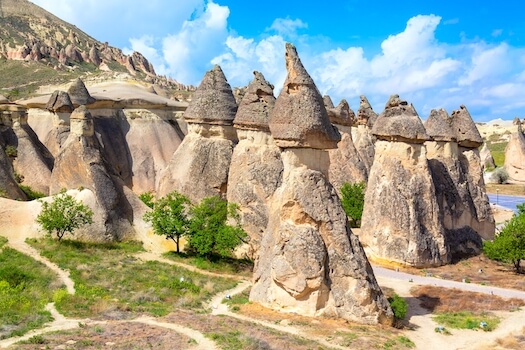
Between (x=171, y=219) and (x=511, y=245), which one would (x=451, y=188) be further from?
(x=171, y=219)

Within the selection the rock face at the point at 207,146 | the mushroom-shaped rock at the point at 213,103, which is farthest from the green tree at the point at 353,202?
the mushroom-shaped rock at the point at 213,103

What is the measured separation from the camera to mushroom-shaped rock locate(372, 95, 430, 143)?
21125 mm

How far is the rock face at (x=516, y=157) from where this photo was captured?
50031 mm

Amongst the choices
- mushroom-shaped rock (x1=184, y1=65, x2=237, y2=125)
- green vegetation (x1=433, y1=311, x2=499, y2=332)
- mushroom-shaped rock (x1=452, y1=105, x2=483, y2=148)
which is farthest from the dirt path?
mushroom-shaped rock (x1=452, y1=105, x2=483, y2=148)

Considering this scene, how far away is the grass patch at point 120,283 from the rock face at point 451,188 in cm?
1027

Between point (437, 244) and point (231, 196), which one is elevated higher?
point (231, 196)

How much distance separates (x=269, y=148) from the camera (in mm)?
21594

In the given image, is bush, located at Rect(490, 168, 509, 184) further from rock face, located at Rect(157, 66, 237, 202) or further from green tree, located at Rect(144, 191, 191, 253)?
green tree, located at Rect(144, 191, 191, 253)

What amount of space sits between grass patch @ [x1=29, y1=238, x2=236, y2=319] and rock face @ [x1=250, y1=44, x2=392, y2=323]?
261 cm

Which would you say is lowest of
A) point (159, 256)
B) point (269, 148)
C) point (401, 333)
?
point (401, 333)

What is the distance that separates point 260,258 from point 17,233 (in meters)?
10.2

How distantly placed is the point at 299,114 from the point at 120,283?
24.4 ft

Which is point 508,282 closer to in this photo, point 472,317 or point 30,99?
point 472,317

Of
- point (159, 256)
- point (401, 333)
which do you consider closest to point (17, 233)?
point (159, 256)
